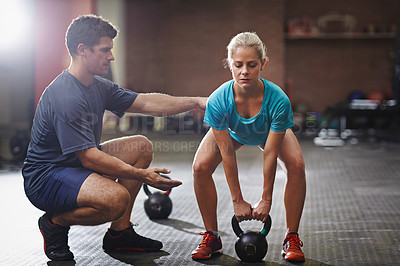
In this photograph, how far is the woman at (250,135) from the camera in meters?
1.59

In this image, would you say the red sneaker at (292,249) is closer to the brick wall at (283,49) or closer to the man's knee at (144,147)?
the man's knee at (144,147)

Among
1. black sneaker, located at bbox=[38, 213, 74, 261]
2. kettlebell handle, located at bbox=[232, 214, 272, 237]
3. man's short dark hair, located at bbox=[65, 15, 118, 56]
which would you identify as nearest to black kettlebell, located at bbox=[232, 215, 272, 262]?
kettlebell handle, located at bbox=[232, 214, 272, 237]

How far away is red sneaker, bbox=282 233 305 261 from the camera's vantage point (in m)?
1.63

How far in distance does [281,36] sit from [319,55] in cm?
82

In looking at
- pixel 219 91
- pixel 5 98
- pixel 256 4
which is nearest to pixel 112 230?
pixel 219 91

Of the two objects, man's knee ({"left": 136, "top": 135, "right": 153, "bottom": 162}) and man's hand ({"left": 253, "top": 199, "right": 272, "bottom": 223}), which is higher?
man's knee ({"left": 136, "top": 135, "right": 153, "bottom": 162})

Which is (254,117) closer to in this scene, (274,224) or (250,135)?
(250,135)

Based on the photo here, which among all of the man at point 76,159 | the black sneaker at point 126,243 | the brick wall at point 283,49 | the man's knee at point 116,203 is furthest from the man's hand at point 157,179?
the brick wall at point 283,49

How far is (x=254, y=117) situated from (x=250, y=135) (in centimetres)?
8

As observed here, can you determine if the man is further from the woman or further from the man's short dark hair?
the woman

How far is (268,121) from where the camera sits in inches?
64.7

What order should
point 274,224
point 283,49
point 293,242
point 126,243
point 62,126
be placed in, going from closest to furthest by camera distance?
point 62,126, point 293,242, point 126,243, point 274,224, point 283,49

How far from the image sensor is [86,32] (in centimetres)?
161

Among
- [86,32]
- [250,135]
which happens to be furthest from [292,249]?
[86,32]
